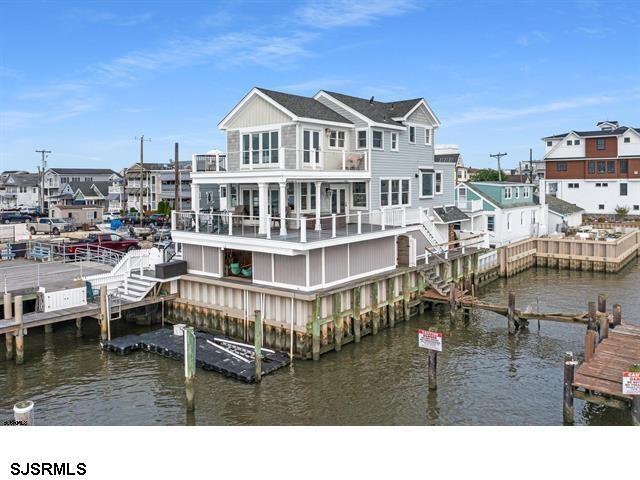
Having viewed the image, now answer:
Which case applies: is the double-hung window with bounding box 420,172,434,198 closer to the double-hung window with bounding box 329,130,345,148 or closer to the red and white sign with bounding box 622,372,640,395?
the double-hung window with bounding box 329,130,345,148

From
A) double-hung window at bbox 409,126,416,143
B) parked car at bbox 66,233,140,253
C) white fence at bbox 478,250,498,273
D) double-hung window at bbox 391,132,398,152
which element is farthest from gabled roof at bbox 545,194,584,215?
parked car at bbox 66,233,140,253

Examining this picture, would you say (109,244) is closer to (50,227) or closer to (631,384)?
(50,227)

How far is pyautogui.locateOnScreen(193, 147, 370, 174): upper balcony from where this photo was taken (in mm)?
25000

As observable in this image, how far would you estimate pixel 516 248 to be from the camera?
39.6m

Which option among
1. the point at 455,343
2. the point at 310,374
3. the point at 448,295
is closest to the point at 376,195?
the point at 448,295

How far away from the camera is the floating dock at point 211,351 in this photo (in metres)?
19.1

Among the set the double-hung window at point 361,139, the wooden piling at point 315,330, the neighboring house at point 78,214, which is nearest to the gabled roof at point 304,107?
the double-hung window at point 361,139

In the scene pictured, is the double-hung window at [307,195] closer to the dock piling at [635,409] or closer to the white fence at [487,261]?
the white fence at [487,261]

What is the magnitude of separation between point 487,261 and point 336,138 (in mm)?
14611

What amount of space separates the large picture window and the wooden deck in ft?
50.1

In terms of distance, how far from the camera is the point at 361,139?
92.5 feet

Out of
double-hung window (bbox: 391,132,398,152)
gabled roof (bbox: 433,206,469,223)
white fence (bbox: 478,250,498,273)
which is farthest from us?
white fence (bbox: 478,250,498,273)

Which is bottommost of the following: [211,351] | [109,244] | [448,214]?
[211,351]

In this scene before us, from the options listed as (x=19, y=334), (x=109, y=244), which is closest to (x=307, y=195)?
(x=19, y=334)
